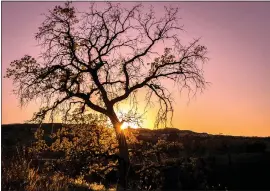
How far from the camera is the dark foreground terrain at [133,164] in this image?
1093cm

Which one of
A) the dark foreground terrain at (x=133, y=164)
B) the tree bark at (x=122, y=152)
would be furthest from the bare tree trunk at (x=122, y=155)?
the dark foreground terrain at (x=133, y=164)

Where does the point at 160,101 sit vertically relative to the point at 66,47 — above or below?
below

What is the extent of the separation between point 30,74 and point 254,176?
2726 centimetres

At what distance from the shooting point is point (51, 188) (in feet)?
32.2

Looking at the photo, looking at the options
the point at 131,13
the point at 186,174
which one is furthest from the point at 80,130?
the point at 186,174

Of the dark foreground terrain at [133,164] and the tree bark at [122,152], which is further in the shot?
the tree bark at [122,152]

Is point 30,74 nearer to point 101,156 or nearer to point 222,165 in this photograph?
point 101,156

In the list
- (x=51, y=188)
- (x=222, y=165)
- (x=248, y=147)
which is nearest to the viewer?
(x=51, y=188)

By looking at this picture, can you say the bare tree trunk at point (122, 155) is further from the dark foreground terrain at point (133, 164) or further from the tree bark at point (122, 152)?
the dark foreground terrain at point (133, 164)

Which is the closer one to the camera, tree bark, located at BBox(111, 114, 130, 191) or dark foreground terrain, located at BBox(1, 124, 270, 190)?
dark foreground terrain, located at BBox(1, 124, 270, 190)

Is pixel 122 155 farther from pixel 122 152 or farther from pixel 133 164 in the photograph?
pixel 133 164

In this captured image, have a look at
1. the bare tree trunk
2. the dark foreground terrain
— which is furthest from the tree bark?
the dark foreground terrain

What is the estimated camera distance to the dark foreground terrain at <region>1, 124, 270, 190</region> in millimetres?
10934

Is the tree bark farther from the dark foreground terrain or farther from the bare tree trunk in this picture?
the dark foreground terrain
